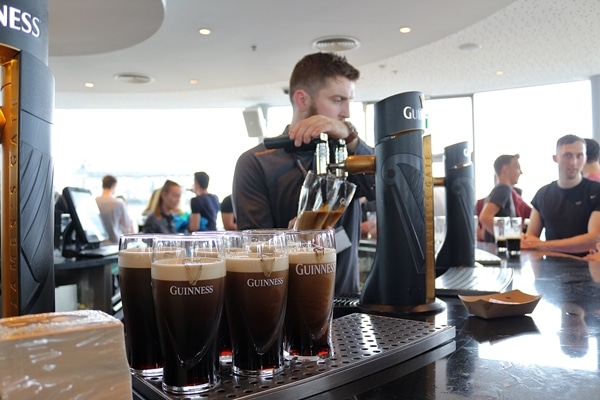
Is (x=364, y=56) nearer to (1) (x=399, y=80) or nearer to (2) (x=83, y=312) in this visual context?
(1) (x=399, y=80)

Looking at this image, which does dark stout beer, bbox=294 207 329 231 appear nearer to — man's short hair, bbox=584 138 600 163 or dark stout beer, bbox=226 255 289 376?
dark stout beer, bbox=226 255 289 376

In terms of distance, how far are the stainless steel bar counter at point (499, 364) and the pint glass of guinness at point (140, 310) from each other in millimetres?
150

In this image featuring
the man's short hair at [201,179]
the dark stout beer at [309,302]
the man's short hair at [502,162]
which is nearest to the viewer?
the dark stout beer at [309,302]

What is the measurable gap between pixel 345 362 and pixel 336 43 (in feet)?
19.7

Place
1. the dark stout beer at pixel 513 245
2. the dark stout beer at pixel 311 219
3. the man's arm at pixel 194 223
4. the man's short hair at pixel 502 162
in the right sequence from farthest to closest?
the man's arm at pixel 194 223 < the man's short hair at pixel 502 162 < the dark stout beer at pixel 513 245 < the dark stout beer at pixel 311 219

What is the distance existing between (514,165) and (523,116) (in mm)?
5138

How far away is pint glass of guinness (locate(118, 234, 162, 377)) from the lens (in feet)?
2.19

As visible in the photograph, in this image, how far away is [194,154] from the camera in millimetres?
10711

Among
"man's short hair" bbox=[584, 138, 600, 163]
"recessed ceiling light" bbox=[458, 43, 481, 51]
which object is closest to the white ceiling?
"recessed ceiling light" bbox=[458, 43, 481, 51]

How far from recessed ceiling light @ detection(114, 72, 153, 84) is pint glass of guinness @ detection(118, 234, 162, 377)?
764 cm

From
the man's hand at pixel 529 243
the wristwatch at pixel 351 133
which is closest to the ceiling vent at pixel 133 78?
the man's hand at pixel 529 243

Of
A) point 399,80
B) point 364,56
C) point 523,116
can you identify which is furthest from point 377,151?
point 523,116

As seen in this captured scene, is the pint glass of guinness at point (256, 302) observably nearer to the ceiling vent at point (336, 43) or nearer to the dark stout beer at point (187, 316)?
the dark stout beer at point (187, 316)

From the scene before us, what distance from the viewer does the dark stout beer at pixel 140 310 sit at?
2.19ft
